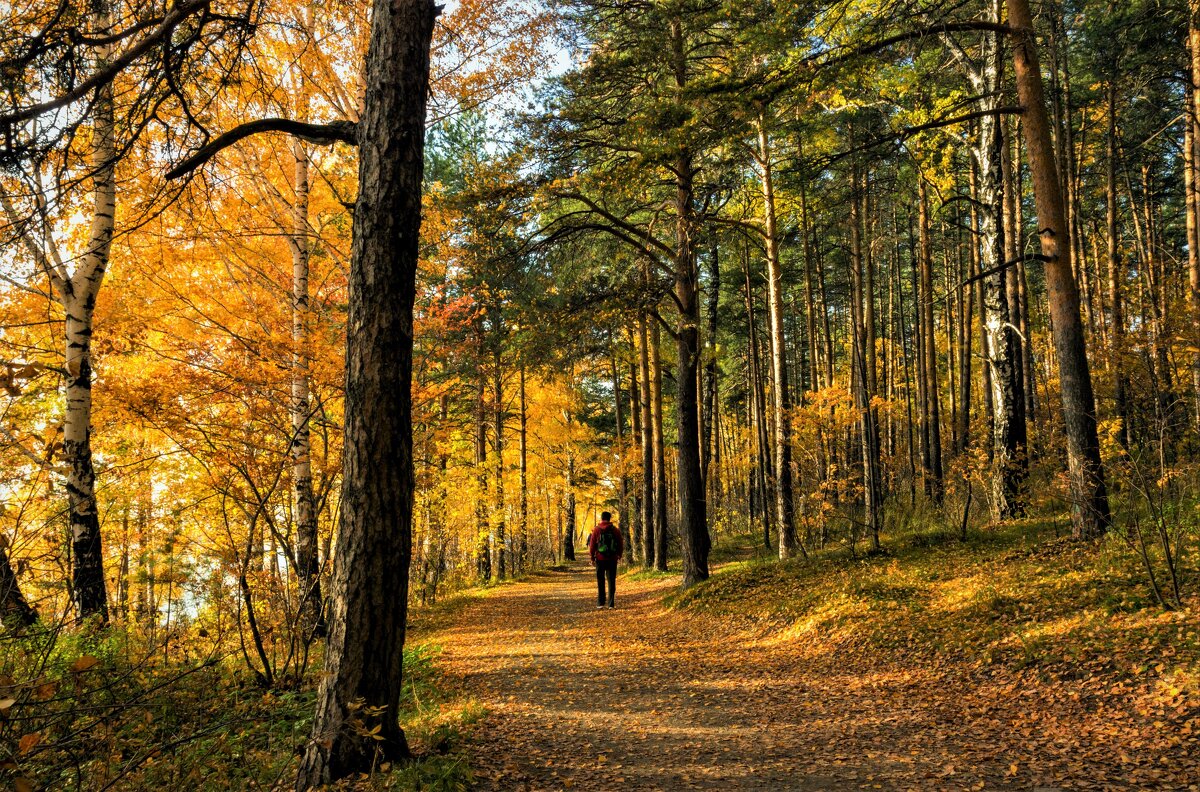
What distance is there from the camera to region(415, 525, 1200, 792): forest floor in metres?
3.99

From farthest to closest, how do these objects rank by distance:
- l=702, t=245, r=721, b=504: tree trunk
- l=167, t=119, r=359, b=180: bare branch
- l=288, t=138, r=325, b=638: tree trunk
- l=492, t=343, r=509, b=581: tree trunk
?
l=492, t=343, r=509, b=581: tree trunk, l=702, t=245, r=721, b=504: tree trunk, l=288, t=138, r=325, b=638: tree trunk, l=167, t=119, r=359, b=180: bare branch

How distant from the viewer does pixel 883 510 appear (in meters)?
14.0

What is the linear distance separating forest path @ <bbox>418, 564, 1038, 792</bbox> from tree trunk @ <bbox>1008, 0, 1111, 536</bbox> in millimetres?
3233

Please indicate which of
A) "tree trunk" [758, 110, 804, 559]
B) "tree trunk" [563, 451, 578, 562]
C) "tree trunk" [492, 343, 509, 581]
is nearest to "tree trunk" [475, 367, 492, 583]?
"tree trunk" [492, 343, 509, 581]

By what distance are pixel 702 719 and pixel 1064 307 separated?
239 inches

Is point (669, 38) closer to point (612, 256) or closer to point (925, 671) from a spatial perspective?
point (612, 256)

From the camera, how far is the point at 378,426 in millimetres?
3896

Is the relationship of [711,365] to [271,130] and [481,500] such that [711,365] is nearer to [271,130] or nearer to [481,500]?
[481,500]

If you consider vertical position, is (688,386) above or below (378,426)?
above

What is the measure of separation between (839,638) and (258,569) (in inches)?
253

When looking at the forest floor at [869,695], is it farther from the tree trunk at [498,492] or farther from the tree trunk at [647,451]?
the tree trunk at [498,492]

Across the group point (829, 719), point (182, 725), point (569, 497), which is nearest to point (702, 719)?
point (829, 719)

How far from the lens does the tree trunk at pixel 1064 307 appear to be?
22.9ft

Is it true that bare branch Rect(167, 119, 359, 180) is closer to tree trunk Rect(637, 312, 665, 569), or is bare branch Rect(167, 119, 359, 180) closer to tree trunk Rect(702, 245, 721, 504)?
tree trunk Rect(702, 245, 721, 504)
